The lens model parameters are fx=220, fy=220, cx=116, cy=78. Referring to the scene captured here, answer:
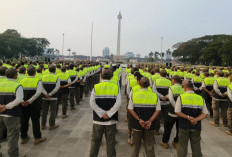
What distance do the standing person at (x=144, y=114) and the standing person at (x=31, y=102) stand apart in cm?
265

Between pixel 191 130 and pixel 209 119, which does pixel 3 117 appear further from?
pixel 209 119

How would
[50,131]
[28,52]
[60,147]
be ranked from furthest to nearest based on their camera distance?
[28,52], [50,131], [60,147]

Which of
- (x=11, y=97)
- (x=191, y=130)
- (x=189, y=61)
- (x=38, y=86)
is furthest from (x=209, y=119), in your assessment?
(x=189, y=61)

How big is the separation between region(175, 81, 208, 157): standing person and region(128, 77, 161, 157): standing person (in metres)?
0.55

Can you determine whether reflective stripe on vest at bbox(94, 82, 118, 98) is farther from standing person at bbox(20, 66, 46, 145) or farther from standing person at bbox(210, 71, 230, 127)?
standing person at bbox(210, 71, 230, 127)

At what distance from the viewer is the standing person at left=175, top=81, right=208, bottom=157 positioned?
427cm

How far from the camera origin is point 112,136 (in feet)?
13.8

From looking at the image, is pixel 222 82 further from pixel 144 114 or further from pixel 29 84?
pixel 29 84

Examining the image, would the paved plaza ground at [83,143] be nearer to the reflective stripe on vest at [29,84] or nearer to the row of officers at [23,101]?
the row of officers at [23,101]

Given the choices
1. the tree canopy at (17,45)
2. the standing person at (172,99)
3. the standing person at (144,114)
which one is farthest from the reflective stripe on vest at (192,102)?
the tree canopy at (17,45)

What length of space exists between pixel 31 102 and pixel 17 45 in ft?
206

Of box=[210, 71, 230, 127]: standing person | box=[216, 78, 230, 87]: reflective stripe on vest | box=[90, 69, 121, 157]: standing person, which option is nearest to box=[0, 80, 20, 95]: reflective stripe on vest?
box=[90, 69, 121, 157]: standing person

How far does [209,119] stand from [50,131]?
6150 mm

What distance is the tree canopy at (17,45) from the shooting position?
5611cm
